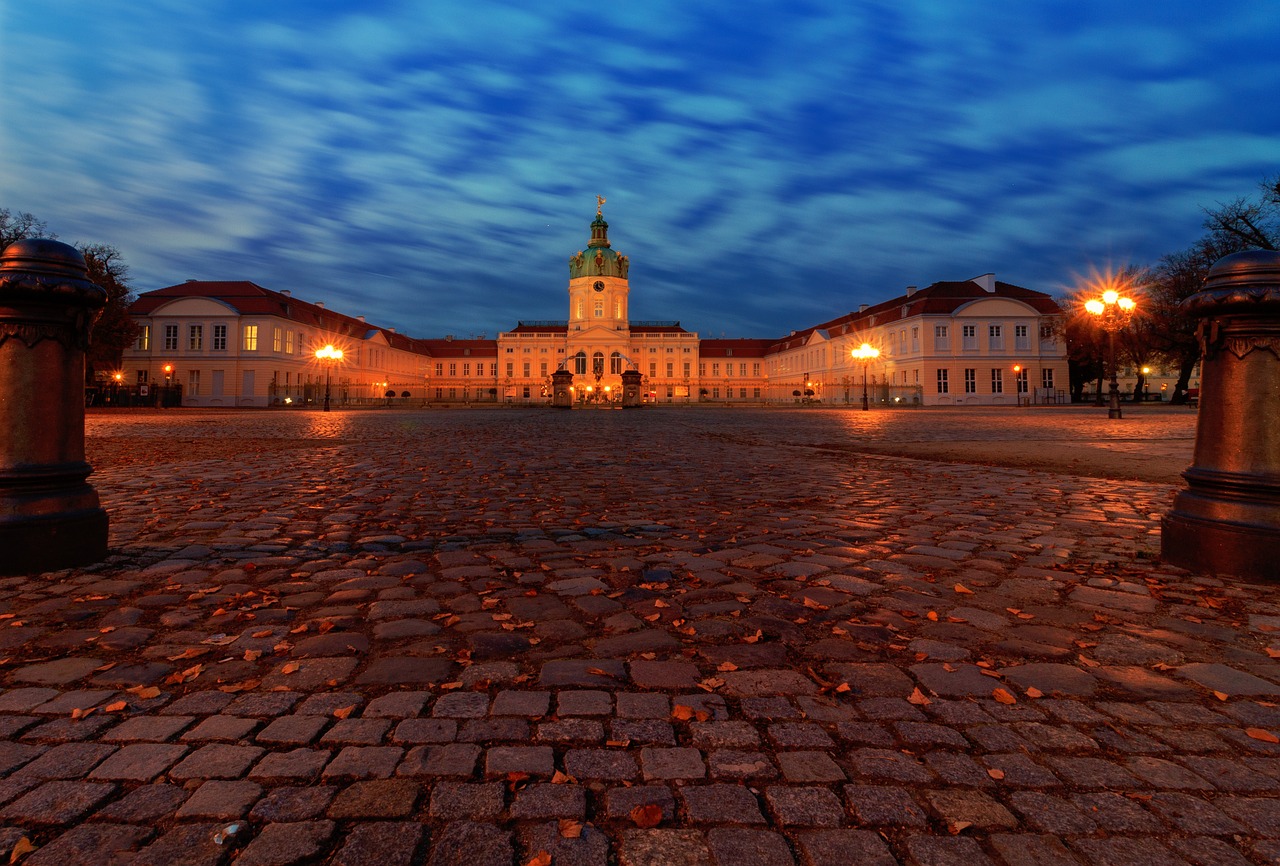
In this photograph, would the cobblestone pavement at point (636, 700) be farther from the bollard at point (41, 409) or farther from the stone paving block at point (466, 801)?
the bollard at point (41, 409)

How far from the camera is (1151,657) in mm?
2746

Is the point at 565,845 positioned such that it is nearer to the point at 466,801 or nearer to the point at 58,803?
the point at 466,801

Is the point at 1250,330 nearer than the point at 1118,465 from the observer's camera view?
Yes

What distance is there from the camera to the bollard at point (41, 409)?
12.6ft

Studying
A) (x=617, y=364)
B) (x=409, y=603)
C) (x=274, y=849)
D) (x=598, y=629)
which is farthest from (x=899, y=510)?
(x=617, y=364)

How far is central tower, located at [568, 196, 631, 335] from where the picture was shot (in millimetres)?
91375

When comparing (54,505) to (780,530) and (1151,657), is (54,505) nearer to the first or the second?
(780,530)

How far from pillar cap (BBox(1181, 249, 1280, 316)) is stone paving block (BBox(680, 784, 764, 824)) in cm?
404

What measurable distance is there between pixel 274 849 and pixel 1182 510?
5.09 meters

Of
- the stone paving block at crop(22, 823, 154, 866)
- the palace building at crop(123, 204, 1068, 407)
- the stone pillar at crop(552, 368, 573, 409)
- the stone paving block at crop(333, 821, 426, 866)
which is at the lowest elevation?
the stone paving block at crop(333, 821, 426, 866)

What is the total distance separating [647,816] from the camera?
5.49 feet

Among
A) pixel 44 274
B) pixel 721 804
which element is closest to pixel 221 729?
pixel 721 804

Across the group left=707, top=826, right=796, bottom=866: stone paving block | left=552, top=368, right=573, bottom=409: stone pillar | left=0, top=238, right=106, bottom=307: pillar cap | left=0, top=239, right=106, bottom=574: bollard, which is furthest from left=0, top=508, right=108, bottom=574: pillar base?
left=552, top=368, right=573, bottom=409: stone pillar

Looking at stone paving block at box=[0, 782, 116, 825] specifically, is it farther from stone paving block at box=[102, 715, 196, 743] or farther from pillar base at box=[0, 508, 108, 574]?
pillar base at box=[0, 508, 108, 574]
